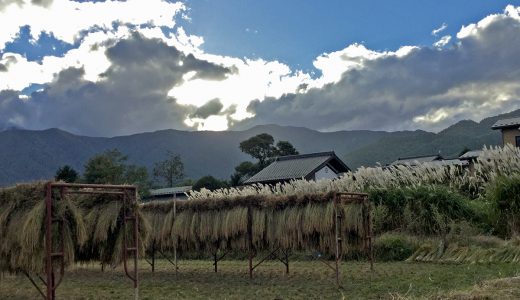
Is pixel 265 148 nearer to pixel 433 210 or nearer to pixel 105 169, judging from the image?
pixel 105 169

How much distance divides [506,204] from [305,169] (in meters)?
21.1

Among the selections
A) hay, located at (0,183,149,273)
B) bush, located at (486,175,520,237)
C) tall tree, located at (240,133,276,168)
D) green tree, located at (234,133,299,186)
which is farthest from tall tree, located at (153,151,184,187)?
hay, located at (0,183,149,273)

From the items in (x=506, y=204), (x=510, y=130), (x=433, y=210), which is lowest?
(x=433, y=210)

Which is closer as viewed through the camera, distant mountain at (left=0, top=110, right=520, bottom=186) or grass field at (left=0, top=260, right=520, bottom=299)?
grass field at (left=0, top=260, right=520, bottom=299)

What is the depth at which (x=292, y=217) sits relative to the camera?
12.1 metres

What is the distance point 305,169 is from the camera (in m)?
35.3

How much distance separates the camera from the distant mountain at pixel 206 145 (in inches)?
3484

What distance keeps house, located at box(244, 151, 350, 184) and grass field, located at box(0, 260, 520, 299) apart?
65.6ft

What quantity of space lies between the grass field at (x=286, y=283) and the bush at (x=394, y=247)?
3.13 ft

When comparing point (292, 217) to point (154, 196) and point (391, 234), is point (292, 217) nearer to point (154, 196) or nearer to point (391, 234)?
point (391, 234)

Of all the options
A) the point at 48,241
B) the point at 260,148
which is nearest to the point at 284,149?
the point at 260,148

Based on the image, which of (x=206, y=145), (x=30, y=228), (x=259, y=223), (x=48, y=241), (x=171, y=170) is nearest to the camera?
(x=48, y=241)

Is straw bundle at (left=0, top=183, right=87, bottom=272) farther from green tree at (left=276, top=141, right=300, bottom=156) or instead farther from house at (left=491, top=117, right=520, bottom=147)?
green tree at (left=276, top=141, right=300, bottom=156)

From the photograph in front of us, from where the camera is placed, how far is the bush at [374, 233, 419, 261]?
15133 mm
